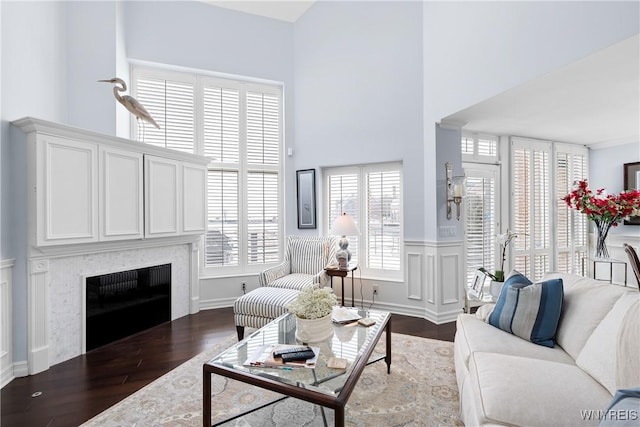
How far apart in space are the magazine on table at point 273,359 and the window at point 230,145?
281 cm

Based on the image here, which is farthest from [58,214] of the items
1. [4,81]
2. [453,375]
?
[453,375]

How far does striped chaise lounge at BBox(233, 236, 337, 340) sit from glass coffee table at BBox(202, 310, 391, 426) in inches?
29.5

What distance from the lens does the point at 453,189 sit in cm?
378

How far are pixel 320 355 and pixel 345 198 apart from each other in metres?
2.89

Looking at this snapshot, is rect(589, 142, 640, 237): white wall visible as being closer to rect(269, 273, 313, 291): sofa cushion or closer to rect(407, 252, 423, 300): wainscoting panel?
rect(407, 252, 423, 300): wainscoting panel

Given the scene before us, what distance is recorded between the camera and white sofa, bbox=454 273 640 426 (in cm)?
132

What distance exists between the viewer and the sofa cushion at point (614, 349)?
1.31 m

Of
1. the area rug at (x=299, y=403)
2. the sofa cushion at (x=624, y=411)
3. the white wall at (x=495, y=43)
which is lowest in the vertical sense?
the area rug at (x=299, y=403)

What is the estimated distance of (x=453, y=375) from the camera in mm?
2445

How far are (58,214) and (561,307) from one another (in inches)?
151

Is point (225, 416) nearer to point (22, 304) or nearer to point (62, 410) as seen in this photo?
point (62, 410)

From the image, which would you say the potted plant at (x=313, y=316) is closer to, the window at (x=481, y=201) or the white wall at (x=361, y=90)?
the white wall at (x=361, y=90)

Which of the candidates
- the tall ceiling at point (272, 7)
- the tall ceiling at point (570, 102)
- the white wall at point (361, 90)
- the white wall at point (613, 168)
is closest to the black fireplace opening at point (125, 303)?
the white wall at point (361, 90)

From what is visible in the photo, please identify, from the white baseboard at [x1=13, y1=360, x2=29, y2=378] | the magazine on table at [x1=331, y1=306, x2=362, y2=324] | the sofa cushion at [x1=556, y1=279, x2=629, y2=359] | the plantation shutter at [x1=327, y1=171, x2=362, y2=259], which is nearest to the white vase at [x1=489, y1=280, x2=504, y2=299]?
the sofa cushion at [x1=556, y1=279, x2=629, y2=359]
